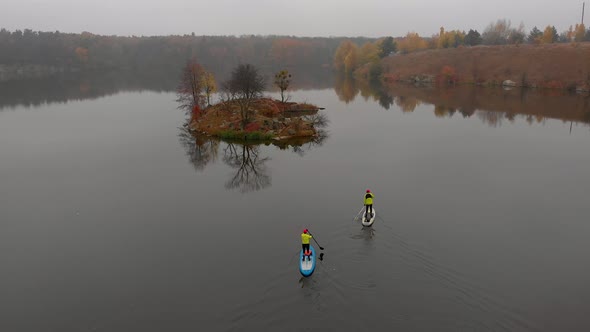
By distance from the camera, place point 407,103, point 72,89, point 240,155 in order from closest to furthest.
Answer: point 240,155, point 407,103, point 72,89

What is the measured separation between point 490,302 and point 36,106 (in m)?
94.5

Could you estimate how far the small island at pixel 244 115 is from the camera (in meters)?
58.3

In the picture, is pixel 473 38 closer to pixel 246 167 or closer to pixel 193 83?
pixel 193 83

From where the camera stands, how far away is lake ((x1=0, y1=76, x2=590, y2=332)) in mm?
20016

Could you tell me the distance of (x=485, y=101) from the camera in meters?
94.4

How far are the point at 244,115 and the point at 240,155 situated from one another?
48.0 feet

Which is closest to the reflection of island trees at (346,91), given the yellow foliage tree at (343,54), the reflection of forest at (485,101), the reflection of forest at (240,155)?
the reflection of forest at (485,101)

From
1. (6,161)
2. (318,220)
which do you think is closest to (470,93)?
(318,220)

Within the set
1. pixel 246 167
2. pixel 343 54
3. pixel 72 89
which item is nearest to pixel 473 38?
pixel 343 54

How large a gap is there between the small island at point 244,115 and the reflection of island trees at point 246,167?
4.72 m

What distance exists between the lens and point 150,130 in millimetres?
62844

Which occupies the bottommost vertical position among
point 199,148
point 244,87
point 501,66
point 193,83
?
point 199,148

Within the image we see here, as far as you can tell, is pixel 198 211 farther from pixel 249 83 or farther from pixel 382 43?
pixel 382 43

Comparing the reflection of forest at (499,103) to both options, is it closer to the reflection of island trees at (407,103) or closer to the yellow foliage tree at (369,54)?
the reflection of island trees at (407,103)
